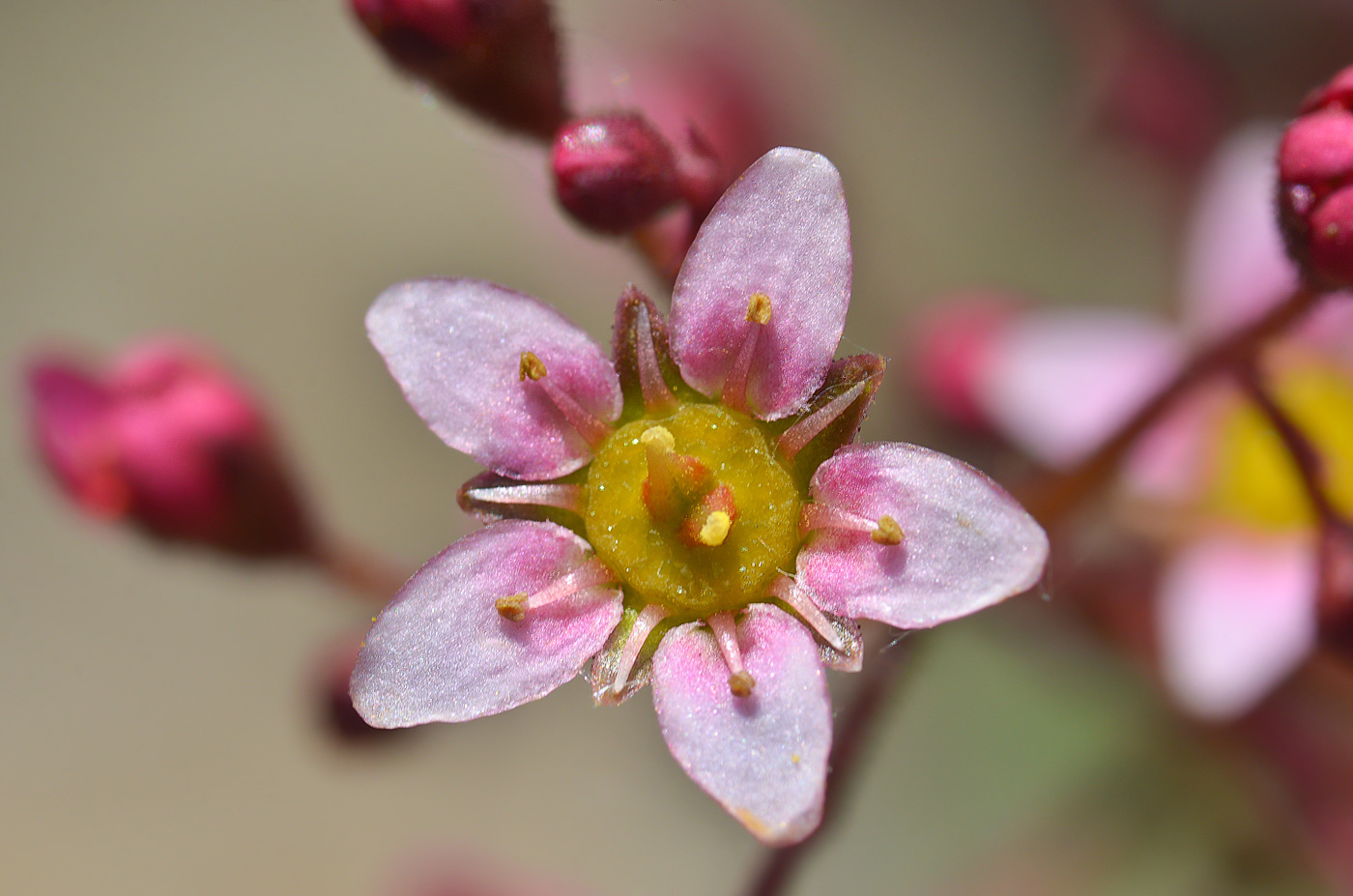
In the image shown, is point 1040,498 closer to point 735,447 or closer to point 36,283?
point 735,447

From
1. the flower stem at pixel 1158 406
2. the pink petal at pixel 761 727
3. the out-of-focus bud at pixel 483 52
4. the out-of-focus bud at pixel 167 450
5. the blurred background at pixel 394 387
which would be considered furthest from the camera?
the blurred background at pixel 394 387

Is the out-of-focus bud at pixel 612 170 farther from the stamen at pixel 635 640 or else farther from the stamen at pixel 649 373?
the stamen at pixel 635 640

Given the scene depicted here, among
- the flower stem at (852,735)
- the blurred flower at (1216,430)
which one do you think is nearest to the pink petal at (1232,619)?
the blurred flower at (1216,430)

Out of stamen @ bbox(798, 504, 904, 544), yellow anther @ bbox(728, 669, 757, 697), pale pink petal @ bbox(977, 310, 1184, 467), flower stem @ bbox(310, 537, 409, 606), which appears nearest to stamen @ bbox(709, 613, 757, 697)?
yellow anther @ bbox(728, 669, 757, 697)

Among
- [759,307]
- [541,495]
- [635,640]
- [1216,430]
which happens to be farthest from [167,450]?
[1216,430]

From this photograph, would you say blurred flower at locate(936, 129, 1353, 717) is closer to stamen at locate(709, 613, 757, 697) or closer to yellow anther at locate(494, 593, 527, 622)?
stamen at locate(709, 613, 757, 697)

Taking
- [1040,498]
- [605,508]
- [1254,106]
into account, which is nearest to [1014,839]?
[1040,498]
